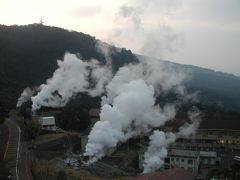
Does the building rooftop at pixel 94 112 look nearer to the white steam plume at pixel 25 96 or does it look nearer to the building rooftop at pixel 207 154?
the white steam plume at pixel 25 96

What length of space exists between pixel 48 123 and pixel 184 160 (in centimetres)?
1794

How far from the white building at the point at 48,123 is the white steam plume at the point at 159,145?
1350cm

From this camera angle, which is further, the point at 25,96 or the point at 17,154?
the point at 25,96

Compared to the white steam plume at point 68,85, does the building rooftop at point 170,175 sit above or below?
below

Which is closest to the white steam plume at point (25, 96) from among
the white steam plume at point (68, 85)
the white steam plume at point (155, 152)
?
the white steam plume at point (68, 85)

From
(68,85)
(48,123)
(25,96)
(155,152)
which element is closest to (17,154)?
(48,123)

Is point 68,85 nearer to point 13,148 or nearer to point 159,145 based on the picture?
point 13,148

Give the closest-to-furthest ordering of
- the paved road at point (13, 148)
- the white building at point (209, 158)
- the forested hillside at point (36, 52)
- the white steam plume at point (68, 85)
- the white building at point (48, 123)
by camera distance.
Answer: the paved road at point (13, 148) < the white building at point (209, 158) < the white building at point (48, 123) < the white steam plume at point (68, 85) < the forested hillside at point (36, 52)

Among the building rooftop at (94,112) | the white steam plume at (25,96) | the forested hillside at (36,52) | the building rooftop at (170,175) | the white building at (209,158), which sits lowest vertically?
the building rooftop at (170,175)

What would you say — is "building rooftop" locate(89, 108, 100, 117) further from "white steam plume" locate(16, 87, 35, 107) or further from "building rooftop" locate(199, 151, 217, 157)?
"building rooftop" locate(199, 151, 217, 157)

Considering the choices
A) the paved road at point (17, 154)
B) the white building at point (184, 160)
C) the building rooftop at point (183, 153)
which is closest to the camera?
the paved road at point (17, 154)

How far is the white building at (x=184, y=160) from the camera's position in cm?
3775

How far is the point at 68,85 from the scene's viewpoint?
6081 cm

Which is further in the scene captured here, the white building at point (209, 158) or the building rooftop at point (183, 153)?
the white building at point (209, 158)
